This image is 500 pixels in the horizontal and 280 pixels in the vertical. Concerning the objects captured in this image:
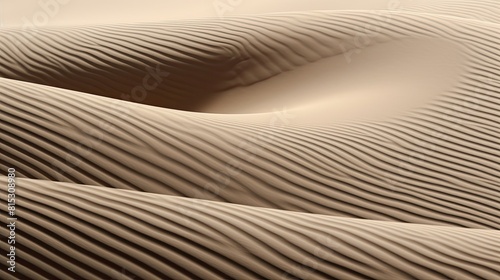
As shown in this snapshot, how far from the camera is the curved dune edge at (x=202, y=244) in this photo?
2.36 m

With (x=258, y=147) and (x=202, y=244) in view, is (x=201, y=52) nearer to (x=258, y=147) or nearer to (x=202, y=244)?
(x=258, y=147)

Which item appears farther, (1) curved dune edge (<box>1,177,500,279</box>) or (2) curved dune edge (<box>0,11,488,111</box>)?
(2) curved dune edge (<box>0,11,488,111</box>)

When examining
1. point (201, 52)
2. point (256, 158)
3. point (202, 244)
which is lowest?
point (202, 244)

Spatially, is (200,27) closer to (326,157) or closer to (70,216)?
(326,157)

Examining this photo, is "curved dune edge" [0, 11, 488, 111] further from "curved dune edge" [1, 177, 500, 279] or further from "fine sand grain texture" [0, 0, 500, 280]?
"curved dune edge" [1, 177, 500, 279]

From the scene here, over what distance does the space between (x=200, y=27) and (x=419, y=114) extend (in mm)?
2142

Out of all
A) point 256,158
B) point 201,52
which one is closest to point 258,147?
point 256,158

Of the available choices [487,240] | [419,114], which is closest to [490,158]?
[419,114]

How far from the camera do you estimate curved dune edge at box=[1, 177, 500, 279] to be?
236cm

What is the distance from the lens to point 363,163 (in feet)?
12.1

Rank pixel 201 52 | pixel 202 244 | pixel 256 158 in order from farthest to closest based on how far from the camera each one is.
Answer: pixel 201 52
pixel 256 158
pixel 202 244

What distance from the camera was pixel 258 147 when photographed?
3.53 metres

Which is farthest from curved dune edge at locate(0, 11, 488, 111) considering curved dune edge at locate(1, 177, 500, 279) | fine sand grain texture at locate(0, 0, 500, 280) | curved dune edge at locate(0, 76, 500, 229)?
curved dune edge at locate(1, 177, 500, 279)

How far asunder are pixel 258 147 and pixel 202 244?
3.95 ft
